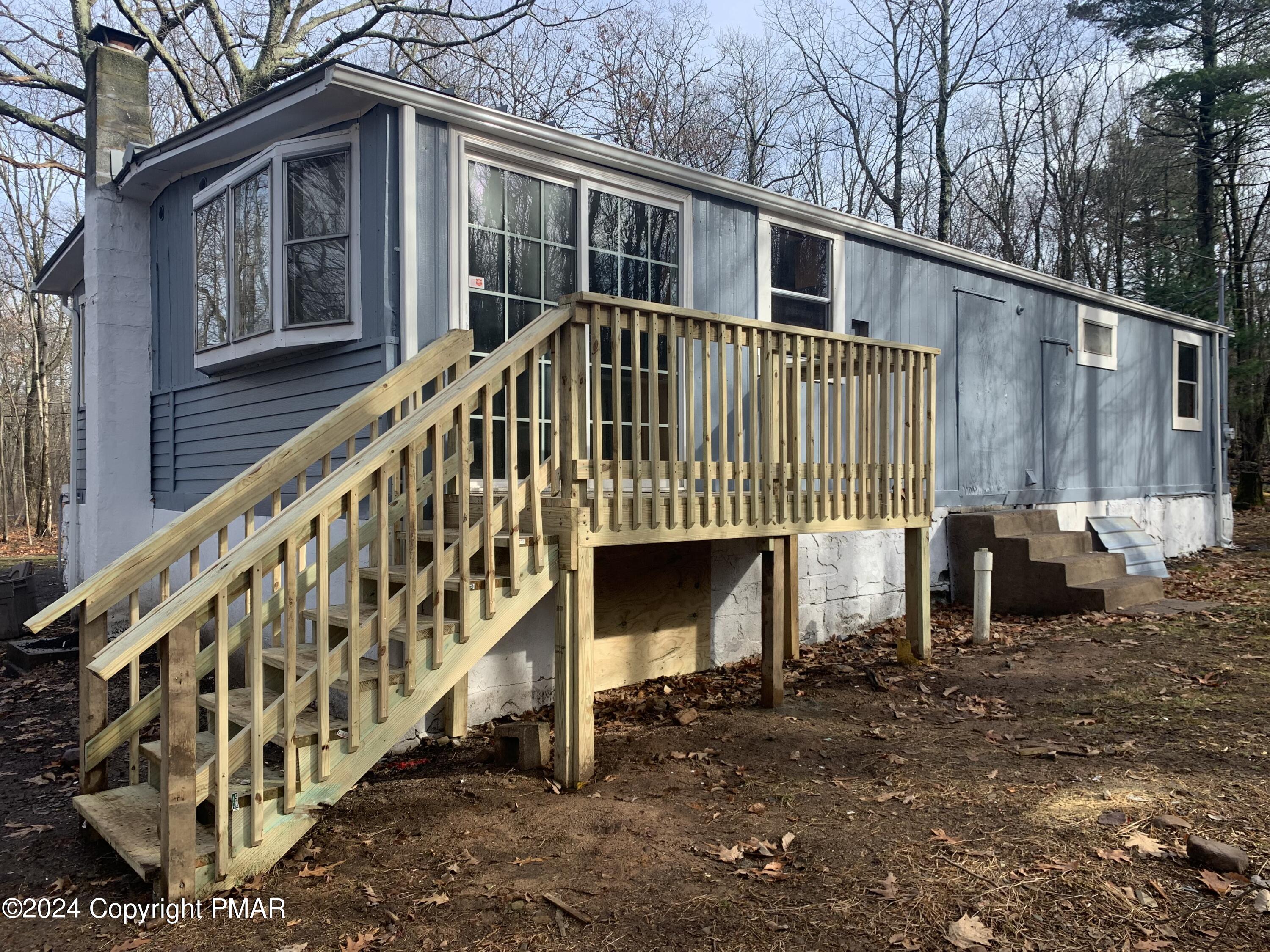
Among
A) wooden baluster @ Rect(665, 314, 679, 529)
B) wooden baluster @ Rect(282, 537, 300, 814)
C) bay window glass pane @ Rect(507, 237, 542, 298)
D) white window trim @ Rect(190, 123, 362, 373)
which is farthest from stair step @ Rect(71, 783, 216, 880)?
bay window glass pane @ Rect(507, 237, 542, 298)

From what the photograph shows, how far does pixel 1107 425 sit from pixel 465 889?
11365 mm

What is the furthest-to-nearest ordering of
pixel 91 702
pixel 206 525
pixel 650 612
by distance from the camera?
pixel 650 612 → pixel 206 525 → pixel 91 702

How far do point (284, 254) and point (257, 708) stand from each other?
3694mm

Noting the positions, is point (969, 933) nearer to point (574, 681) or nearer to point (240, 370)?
point (574, 681)

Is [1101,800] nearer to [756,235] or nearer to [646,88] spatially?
[756,235]

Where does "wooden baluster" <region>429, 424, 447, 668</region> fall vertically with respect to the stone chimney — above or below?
below

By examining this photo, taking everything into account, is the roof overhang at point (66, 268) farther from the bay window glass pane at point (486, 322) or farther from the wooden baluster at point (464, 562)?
the wooden baluster at point (464, 562)

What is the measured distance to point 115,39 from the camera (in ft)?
A: 28.2

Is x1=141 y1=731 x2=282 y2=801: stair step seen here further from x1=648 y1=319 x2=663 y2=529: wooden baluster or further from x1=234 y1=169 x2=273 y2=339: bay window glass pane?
x1=234 y1=169 x2=273 y2=339: bay window glass pane

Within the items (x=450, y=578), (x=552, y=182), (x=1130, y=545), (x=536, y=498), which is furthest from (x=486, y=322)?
(x=1130, y=545)

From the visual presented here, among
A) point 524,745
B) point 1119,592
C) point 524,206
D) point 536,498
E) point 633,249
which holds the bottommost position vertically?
point 524,745

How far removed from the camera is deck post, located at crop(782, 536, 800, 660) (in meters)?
6.80

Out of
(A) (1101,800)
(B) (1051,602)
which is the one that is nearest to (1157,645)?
(B) (1051,602)

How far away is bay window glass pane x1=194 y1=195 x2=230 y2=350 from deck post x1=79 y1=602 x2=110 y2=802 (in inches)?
135
